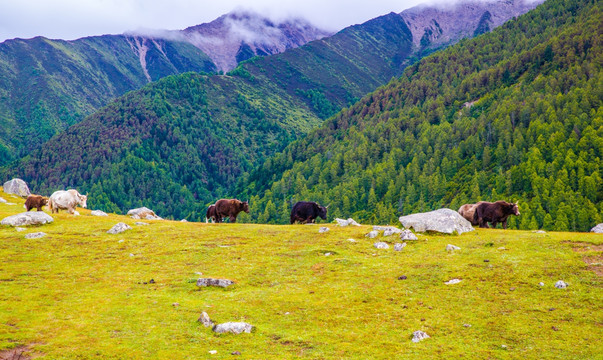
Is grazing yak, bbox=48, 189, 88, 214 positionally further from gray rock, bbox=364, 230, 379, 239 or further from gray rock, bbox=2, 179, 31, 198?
gray rock, bbox=2, 179, 31, 198

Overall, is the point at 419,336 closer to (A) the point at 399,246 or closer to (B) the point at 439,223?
(A) the point at 399,246

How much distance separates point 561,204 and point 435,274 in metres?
165

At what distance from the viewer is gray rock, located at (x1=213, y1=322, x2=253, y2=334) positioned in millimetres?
19469

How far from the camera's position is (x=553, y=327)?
18703 mm

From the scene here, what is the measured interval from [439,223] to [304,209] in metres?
18.1

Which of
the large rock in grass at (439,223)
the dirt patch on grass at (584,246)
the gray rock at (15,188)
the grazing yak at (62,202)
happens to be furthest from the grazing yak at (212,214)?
the gray rock at (15,188)

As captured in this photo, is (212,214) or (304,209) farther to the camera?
(212,214)

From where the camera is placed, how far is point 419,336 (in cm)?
1859

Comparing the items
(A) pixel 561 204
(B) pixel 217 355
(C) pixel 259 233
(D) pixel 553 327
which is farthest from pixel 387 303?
(A) pixel 561 204

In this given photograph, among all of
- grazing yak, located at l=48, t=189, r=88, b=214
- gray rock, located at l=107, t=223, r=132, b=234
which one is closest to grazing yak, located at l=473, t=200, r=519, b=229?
gray rock, located at l=107, t=223, r=132, b=234

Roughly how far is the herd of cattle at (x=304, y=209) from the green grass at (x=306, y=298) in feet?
31.6

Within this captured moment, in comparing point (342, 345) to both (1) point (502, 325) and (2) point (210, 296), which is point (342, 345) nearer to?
(1) point (502, 325)

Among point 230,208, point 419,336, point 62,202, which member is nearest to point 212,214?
point 230,208

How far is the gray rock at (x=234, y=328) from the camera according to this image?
19.5m
